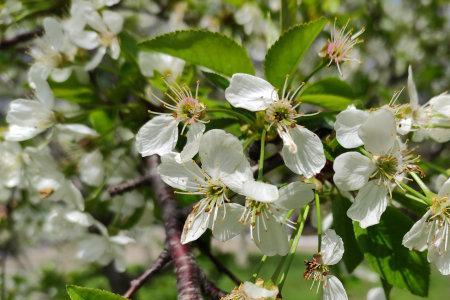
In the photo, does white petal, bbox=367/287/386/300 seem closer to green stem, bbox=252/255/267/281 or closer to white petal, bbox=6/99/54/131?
green stem, bbox=252/255/267/281

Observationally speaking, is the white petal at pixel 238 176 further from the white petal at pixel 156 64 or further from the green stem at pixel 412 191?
the white petal at pixel 156 64

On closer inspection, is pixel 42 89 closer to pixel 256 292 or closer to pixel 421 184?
pixel 256 292

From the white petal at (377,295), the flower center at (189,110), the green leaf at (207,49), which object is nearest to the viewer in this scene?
the flower center at (189,110)

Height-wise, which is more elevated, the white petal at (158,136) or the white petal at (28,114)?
the white petal at (158,136)

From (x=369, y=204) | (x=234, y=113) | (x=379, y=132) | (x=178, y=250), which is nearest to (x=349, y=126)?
(x=379, y=132)

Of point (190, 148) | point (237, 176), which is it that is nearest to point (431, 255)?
point (237, 176)

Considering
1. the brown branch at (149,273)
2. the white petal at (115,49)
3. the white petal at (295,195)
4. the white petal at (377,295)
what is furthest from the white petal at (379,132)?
the white petal at (115,49)

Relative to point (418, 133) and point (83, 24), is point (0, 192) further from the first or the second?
point (418, 133)
